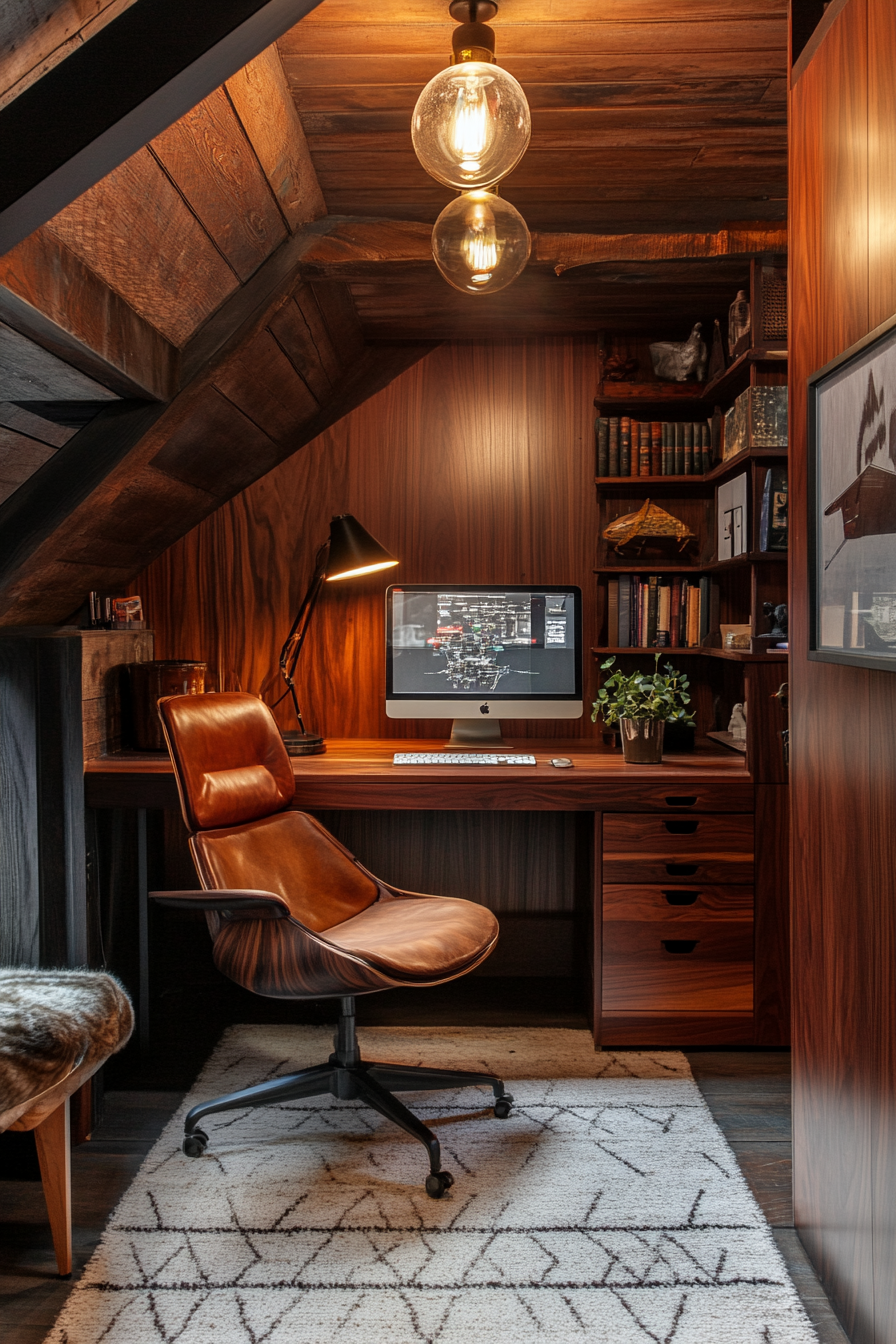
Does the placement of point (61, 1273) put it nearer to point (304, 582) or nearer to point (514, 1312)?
point (514, 1312)

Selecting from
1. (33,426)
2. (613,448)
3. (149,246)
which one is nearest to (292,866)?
(33,426)

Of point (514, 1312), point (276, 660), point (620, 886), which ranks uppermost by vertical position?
point (276, 660)

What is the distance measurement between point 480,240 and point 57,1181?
1.94 m

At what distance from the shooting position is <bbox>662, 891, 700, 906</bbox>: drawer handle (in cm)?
252

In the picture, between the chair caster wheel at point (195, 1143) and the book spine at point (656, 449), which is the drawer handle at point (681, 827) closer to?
the book spine at point (656, 449)

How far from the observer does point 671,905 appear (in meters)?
2.51

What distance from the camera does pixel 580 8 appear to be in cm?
176

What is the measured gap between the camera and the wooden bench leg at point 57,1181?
1.67 m

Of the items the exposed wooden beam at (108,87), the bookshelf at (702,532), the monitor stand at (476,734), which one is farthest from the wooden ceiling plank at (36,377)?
the bookshelf at (702,532)

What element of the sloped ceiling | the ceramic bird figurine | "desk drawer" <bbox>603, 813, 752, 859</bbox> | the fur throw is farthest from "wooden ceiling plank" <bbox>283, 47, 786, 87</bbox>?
the fur throw

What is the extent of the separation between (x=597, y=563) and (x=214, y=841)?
1.59 m

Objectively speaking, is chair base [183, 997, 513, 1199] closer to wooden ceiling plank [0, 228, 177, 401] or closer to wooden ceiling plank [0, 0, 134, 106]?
wooden ceiling plank [0, 228, 177, 401]

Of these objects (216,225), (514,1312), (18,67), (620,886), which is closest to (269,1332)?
(514,1312)

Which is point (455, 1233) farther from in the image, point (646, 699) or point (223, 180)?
point (223, 180)
